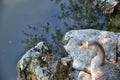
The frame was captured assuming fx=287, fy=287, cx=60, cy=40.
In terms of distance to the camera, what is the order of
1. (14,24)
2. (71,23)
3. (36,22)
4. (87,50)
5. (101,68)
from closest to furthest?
(101,68), (87,50), (71,23), (36,22), (14,24)

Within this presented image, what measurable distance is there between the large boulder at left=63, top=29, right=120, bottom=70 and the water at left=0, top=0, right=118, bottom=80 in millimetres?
1176

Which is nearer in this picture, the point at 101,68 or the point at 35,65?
the point at 101,68

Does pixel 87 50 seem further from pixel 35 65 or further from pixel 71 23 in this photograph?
pixel 71 23

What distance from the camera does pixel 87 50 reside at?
900 cm

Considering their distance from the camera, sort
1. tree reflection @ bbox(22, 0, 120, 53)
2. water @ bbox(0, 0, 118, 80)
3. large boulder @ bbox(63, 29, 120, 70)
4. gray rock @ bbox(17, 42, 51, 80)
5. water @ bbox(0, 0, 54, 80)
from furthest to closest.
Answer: tree reflection @ bbox(22, 0, 120, 53), water @ bbox(0, 0, 118, 80), water @ bbox(0, 0, 54, 80), gray rock @ bbox(17, 42, 51, 80), large boulder @ bbox(63, 29, 120, 70)

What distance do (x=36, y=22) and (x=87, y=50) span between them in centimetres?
358

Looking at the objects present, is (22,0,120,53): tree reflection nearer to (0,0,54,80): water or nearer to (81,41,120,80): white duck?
(0,0,54,80): water

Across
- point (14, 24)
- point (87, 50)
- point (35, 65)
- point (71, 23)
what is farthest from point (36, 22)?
point (87, 50)

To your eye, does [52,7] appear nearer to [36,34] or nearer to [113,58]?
[36,34]

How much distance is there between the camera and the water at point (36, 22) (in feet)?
36.1

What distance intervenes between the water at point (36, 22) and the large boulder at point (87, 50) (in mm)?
1176

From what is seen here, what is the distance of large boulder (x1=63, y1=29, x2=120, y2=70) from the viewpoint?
878 cm

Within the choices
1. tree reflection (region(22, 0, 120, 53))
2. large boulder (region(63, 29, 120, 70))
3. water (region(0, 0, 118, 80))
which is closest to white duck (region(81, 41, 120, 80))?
large boulder (region(63, 29, 120, 70))

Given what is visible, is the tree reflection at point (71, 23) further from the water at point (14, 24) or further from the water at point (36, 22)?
the water at point (14, 24)
